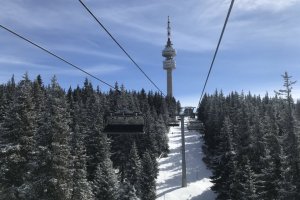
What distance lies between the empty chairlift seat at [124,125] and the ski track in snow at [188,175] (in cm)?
4606

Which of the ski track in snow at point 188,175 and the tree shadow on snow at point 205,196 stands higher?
the ski track in snow at point 188,175

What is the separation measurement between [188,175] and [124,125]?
63.6 meters

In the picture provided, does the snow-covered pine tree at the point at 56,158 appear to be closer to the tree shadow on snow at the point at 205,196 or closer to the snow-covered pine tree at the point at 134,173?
the snow-covered pine tree at the point at 134,173

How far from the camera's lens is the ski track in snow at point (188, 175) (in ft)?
232

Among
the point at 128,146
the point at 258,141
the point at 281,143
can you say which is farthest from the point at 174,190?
the point at 281,143

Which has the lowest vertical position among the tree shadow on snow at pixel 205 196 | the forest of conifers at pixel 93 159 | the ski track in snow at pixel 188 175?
the tree shadow on snow at pixel 205 196

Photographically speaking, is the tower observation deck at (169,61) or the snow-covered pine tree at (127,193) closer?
the snow-covered pine tree at (127,193)

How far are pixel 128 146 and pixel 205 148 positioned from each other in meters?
36.4

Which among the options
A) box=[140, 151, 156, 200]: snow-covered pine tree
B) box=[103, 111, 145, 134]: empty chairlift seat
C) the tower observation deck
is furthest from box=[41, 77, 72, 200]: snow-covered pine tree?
the tower observation deck

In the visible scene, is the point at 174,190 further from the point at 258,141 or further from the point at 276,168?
the point at 276,168

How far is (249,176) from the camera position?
4653 centimetres

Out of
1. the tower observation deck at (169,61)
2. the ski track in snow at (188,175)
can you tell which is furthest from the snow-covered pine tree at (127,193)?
the tower observation deck at (169,61)

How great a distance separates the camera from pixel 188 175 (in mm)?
86812

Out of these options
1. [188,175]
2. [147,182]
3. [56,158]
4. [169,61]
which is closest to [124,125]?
[56,158]
